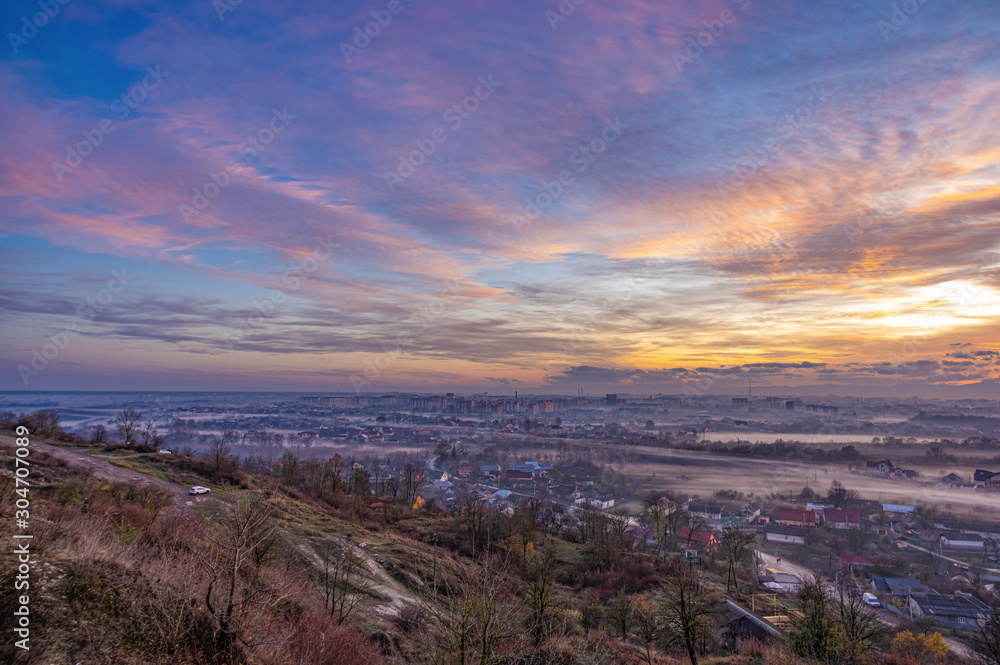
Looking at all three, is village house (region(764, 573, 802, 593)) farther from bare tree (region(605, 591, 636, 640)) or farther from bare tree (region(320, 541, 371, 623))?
bare tree (region(320, 541, 371, 623))

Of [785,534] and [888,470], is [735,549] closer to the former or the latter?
[785,534]

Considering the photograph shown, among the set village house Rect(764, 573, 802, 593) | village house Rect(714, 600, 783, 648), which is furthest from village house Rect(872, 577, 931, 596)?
village house Rect(714, 600, 783, 648)

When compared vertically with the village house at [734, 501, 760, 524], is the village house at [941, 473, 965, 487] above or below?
above

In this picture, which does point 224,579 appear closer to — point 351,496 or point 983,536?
point 351,496

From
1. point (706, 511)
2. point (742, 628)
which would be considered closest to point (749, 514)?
point (706, 511)

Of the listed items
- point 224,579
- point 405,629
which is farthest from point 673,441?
point 224,579
